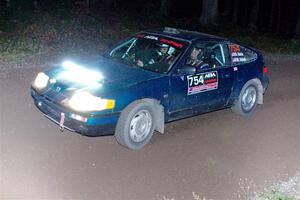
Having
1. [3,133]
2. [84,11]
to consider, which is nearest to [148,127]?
[3,133]

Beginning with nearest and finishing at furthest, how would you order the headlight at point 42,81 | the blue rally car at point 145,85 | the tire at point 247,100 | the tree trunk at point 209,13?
the blue rally car at point 145,85
the headlight at point 42,81
the tire at point 247,100
the tree trunk at point 209,13

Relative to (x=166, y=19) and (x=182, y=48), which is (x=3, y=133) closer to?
(x=182, y=48)

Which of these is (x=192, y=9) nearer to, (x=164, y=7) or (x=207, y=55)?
(x=164, y=7)

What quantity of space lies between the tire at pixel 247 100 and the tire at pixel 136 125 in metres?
2.41

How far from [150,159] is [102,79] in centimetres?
136

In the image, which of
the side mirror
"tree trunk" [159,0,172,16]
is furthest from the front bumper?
"tree trunk" [159,0,172,16]

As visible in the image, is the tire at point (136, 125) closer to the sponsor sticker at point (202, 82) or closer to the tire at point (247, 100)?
the sponsor sticker at point (202, 82)

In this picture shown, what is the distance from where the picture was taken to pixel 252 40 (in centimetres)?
2075

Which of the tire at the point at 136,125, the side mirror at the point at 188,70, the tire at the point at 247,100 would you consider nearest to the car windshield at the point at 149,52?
the side mirror at the point at 188,70

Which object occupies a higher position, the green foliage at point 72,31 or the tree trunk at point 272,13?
the green foliage at point 72,31

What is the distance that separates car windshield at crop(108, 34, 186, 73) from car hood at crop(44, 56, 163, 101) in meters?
0.23

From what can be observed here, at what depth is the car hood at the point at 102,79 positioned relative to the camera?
5.89m

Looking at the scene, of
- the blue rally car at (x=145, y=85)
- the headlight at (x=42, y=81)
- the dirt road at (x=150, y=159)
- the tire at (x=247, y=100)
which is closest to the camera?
the dirt road at (x=150, y=159)

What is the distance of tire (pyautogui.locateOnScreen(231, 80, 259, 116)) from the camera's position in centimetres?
810
